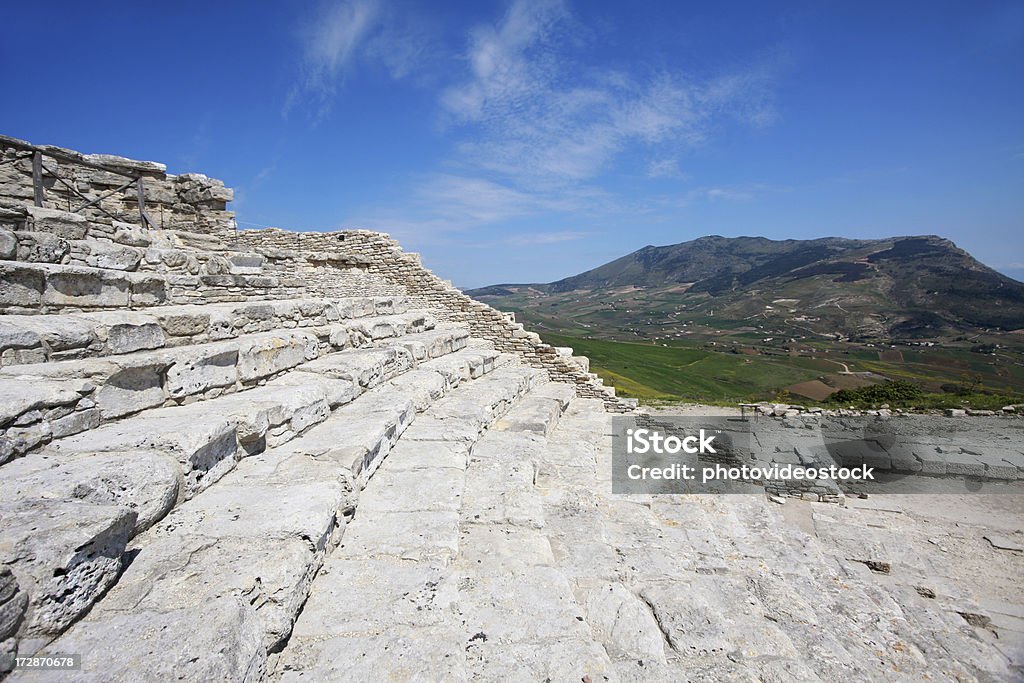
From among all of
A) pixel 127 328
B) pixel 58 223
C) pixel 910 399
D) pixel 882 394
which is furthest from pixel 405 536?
pixel 882 394

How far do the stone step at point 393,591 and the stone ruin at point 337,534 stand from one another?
0.6 inches

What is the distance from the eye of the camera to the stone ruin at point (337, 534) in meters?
1.88

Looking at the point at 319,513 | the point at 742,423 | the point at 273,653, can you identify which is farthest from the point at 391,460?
the point at 742,423

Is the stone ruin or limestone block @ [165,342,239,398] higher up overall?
limestone block @ [165,342,239,398]

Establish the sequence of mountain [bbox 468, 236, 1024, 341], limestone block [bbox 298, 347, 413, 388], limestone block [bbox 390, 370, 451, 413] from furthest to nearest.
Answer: mountain [bbox 468, 236, 1024, 341], limestone block [bbox 390, 370, 451, 413], limestone block [bbox 298, 347, 413, 388]

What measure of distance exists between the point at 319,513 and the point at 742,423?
38.9 feet

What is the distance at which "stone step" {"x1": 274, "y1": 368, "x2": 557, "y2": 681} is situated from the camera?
6.44 ft

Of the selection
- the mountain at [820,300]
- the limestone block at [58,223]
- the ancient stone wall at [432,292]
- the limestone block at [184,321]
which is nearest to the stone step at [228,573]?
the limestone block at [184,321]

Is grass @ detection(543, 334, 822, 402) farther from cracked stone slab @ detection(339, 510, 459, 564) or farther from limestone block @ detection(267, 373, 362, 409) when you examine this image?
cracked stone slab @ detection(339, 510, 459, 564)

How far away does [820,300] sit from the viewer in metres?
73.4

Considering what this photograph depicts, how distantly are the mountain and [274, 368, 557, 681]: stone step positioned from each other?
64672mm

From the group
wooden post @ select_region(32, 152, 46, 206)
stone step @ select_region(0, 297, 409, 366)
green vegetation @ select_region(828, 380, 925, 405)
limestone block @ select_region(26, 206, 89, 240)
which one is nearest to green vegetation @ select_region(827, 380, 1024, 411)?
green vegetation @ select_region(828, 380, 925, 405)

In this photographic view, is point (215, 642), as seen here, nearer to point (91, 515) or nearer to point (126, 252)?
point (91, 515)

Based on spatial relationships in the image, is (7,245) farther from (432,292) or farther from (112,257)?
(432,292)
